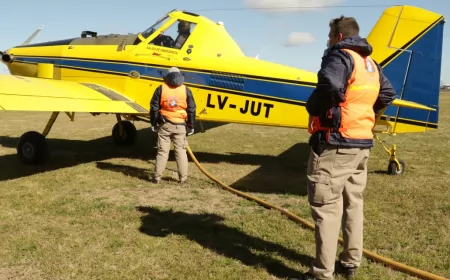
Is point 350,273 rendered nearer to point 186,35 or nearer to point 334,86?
point 334,86

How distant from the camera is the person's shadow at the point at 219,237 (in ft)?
13.2

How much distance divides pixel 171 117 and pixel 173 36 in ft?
8.29

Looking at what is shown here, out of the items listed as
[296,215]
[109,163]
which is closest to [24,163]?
[109,163]

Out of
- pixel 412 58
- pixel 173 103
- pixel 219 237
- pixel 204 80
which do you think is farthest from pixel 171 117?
pixel 412 58

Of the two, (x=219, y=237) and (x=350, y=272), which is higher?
(x=350, y=272)

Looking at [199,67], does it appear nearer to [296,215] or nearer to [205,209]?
[205,209]

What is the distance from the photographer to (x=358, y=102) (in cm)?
330

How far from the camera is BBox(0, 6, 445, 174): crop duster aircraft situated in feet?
23.2

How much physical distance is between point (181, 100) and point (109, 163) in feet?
8.40

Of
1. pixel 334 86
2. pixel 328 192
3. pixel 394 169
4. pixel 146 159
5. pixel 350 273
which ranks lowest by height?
pixel 146 159

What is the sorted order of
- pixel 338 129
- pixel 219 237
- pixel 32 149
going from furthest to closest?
pixel 32 149 → pixel 219 237 → pixel 338 129

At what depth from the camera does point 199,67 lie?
332 inches

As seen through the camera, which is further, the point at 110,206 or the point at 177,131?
the point at 177,131

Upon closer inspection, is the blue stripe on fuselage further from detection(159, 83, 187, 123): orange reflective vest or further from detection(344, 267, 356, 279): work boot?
detection(344, 267, 356, 279): work boot
